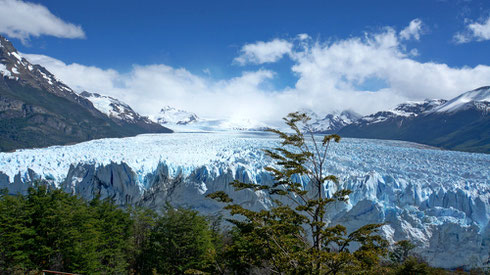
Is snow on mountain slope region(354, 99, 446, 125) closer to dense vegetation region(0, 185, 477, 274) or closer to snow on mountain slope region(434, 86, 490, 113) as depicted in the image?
snow on mountain slope region(434, 86, 490, 113)

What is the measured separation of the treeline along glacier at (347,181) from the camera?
63.7ft

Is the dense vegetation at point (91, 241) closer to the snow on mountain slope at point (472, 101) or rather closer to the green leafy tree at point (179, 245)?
the green leafy tree at point (179, 245)

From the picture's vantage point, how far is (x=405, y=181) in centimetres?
2230

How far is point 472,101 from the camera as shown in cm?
10850

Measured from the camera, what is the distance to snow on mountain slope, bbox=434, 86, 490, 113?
349ft

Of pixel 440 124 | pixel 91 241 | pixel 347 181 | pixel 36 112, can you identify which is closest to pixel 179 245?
pixel 91 241


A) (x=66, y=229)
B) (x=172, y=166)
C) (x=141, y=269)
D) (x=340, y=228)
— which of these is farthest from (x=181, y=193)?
(x=340, y=228)

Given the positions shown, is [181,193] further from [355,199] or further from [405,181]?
[405,181]

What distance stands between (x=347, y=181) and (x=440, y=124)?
349 feet

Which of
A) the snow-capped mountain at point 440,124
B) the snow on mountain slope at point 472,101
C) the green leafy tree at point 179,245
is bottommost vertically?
the green leafy tree at point 179,245

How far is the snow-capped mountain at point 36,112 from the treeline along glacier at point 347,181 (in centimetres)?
5527

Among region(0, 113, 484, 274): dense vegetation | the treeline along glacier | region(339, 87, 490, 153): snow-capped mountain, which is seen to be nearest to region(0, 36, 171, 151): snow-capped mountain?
the treeline along glacier

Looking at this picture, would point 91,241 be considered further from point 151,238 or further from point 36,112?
point 36,112

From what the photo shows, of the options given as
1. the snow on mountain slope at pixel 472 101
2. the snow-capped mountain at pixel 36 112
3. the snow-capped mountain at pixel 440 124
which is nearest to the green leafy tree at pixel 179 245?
the snow-capped mountain at pixel 36 112
